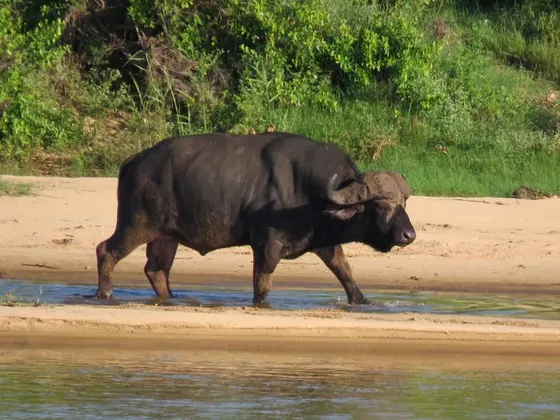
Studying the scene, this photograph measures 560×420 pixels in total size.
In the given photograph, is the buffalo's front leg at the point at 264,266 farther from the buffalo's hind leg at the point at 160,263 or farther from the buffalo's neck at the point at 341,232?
the buffalo's hind leg at the point at 160,263

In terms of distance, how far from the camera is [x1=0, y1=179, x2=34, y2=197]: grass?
14.3 meters

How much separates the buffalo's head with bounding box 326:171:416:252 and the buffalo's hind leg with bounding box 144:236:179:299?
156 centimetres

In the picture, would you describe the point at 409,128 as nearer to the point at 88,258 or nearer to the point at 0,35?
the point at 0,35

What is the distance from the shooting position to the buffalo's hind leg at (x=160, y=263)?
11109mm

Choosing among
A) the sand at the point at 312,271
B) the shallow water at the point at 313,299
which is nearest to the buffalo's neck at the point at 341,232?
the shallow water at the point at 313,299

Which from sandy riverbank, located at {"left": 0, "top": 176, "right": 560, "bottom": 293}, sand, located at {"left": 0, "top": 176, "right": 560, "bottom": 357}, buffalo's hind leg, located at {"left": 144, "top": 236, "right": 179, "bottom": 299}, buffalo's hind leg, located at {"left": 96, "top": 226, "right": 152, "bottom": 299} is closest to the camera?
sand, located at {"left": 0, "top": 176, "right": 560, "bottom": 357}

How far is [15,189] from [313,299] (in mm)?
4748

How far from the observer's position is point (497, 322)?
30.0ft

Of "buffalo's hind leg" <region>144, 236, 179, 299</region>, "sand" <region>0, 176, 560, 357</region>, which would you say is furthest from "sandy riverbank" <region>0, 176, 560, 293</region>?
"buffalo's hind leg" <region>144, 236, 179, 299</region>

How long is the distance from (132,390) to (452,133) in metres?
10.9

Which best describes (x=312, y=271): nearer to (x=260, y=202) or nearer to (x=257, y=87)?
(x=260, y=202)

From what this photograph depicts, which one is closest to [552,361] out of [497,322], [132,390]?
[497,322]

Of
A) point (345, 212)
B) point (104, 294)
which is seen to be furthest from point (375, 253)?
point (104, 294)

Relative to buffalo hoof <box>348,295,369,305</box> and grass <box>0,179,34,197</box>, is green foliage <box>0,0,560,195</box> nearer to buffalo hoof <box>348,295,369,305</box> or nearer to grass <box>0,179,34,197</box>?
grass <box>0,179,34,197</box>
